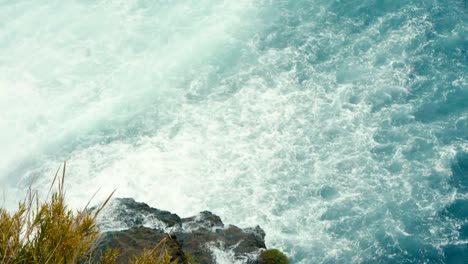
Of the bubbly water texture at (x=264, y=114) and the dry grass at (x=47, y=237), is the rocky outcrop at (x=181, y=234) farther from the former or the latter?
the dry grass at (x=47, y=237)

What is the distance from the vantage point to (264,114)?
133ft

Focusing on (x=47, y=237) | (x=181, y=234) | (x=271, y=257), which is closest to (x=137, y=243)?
(x=181, y=234)

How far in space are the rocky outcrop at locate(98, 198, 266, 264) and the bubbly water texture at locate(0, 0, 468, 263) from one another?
19.5 feet

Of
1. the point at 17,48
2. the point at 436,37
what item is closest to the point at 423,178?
the point at 436,37

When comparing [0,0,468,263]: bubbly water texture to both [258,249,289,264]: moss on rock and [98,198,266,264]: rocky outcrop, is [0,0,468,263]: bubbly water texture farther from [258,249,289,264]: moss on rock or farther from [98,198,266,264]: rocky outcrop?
[98,198,266,264]: rocky outcrop

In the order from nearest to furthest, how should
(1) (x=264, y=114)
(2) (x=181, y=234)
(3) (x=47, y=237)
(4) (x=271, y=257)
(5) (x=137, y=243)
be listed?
(3) (x=47, y=237), (5) (x=137, y=243), (4) (x=271, y=257), (2) (x=181, y=234), (1) (x=264, y=114)

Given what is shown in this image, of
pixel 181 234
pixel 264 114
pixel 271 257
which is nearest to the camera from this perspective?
pixel 271 257

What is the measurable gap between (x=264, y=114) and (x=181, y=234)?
48.9ft

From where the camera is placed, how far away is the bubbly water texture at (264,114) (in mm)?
34531

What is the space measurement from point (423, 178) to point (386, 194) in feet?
8.30

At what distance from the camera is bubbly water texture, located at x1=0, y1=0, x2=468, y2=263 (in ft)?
113

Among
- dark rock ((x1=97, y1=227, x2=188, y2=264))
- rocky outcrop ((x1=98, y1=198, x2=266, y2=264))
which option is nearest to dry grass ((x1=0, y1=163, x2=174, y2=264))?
dark rock ((x1=97, y1=227, x2=188, y2=264))

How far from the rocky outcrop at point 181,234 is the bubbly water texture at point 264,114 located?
5.95 metres

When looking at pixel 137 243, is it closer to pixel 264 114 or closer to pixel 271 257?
pixel 271 257
